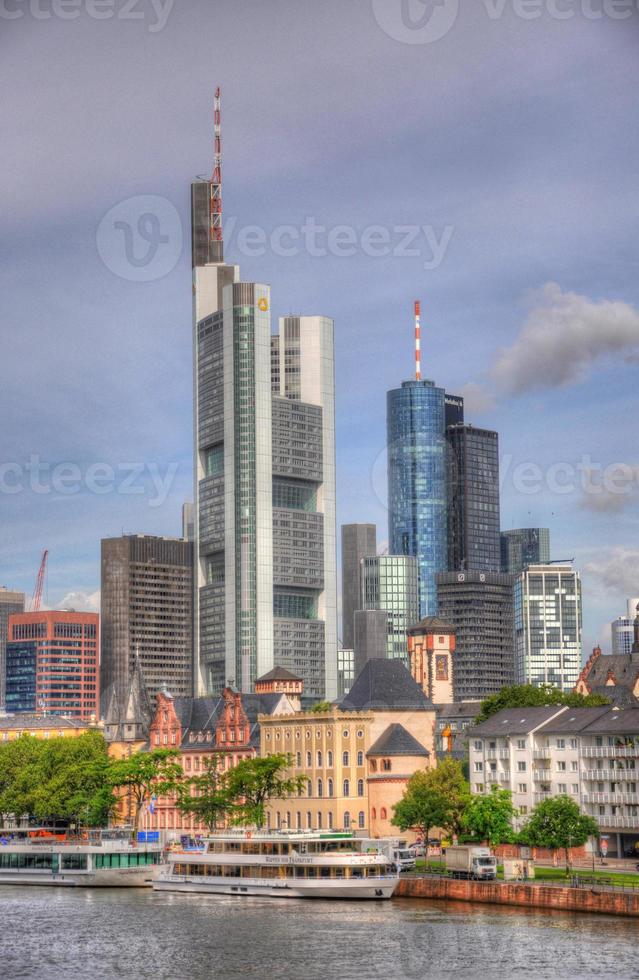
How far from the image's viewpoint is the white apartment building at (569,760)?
168 m

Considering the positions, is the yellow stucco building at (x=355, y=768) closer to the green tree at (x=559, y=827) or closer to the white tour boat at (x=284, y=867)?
the white tour boat at (x=284, y=867)

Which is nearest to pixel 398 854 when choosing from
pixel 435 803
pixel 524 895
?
pixel 435 803

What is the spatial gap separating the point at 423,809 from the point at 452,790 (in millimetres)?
4488

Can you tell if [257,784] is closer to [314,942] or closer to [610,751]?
[610,751]

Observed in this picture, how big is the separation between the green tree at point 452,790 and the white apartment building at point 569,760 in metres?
6.69

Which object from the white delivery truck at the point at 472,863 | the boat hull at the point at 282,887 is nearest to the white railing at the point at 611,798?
the white delivery truck at the point at 472,863

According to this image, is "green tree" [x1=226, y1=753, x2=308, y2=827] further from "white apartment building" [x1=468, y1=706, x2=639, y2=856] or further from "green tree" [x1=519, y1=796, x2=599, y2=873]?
"green tree" [x1=519, y1=796, x2=599, y2=873]

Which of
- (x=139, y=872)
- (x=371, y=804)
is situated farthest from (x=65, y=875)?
(x=371, y=804)

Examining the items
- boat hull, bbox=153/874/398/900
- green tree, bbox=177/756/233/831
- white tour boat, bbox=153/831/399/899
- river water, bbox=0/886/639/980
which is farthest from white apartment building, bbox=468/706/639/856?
river water, bbox=0/886/639/980

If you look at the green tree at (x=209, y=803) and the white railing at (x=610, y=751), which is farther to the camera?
the green tree at (x=209, y=803)

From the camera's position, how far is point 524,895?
135 metres

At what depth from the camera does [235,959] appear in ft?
371

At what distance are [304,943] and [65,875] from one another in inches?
2677

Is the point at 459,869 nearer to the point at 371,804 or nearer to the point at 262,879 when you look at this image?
the point at 262,879
